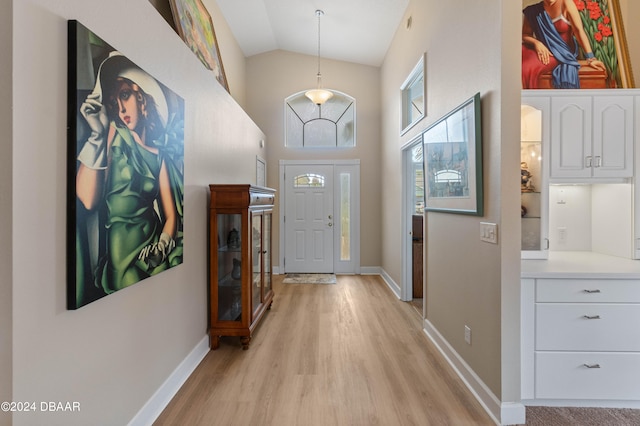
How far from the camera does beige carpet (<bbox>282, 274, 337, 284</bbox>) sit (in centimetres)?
507

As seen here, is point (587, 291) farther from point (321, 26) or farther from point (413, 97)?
point (321, 26)

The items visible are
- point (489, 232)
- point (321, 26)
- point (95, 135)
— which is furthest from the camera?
point (321, 26)

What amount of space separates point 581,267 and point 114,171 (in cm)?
271

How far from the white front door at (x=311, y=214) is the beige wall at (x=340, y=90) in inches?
9.0

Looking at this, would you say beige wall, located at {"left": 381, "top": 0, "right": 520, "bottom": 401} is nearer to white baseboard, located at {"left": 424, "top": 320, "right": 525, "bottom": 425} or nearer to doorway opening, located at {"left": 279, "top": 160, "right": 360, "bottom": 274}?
white baseboard, located at {"left": 424, "top": 320, "right": 525, "bottom": 425}

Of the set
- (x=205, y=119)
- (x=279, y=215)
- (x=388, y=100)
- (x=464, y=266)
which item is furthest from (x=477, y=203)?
(x=279, y=215)

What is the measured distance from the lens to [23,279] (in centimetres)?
104

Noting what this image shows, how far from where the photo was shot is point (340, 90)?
5652 mm

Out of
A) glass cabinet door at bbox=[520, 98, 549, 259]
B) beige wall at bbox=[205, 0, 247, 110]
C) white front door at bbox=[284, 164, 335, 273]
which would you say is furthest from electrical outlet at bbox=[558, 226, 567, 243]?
beige wall at bbox=[205, 0, 247, 110]

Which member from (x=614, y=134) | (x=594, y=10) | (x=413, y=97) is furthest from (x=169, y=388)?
(x=594, y=10)

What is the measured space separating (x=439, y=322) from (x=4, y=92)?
3.04m

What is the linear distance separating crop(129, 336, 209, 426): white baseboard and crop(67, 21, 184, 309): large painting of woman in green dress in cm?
75

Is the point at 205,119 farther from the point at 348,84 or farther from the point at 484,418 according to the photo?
the point at 348,84

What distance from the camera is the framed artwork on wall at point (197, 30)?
8.57 feet
